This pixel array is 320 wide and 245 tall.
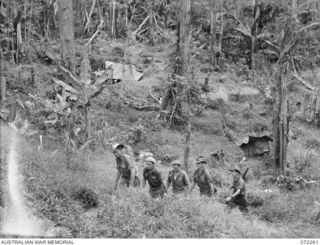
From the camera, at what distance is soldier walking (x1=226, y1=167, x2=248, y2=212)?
9672mm

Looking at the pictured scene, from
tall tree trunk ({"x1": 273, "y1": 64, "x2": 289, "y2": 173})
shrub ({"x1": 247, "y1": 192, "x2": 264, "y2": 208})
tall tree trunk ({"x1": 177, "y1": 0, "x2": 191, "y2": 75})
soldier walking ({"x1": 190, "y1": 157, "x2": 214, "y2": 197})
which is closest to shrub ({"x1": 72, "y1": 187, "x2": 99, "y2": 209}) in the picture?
soldier walking ({"x1": 190, "y1": 157, "x2": 214, "y2": 197})

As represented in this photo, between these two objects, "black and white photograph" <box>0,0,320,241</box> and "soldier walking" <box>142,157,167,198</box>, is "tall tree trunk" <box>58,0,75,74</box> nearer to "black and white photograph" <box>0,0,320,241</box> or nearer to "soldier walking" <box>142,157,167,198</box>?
"black and white photograph" <box>0,0,320,241</box>

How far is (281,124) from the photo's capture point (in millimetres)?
13703

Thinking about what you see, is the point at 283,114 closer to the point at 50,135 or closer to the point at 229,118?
the point at 229,118

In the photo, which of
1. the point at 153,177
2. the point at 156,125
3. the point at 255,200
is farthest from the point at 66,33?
the point at 255,200

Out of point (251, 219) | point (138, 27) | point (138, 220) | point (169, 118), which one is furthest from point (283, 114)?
point (138, 27)

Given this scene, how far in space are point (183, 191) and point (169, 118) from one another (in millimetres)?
6350

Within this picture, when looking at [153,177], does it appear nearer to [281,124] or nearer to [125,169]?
[125,169]

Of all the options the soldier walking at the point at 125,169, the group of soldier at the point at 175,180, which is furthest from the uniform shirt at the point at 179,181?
the soldier walking at the point at 125,169

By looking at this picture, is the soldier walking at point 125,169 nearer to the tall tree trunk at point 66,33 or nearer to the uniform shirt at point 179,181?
the uniform shirt at point 179,181

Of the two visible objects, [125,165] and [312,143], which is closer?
[125,165]

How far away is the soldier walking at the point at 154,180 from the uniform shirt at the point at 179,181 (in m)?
0.23

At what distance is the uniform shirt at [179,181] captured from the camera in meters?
9.41

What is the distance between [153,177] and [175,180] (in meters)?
0.44
